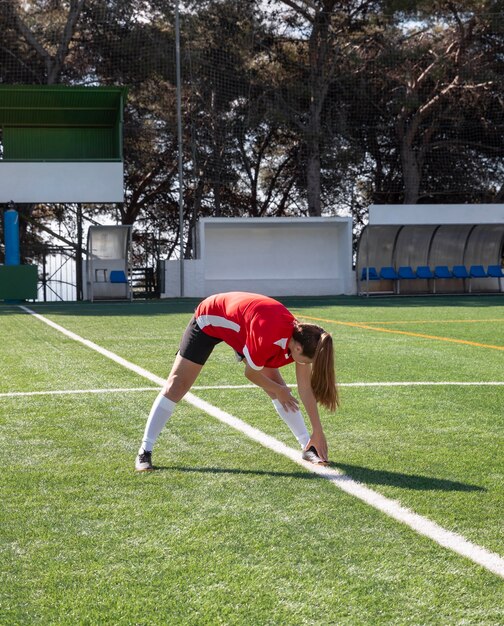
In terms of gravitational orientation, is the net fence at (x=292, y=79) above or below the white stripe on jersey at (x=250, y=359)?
above

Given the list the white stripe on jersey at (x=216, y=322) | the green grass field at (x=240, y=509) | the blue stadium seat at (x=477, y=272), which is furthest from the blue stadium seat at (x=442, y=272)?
the white stripe on jersey at (x=216, y=322)

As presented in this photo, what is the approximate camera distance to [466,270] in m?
35.2

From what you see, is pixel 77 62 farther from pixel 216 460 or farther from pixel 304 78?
pixel 216 460

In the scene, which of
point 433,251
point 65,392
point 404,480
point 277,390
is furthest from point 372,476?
point 433,251

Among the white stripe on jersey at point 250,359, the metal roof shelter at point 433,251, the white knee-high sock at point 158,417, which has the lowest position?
the white knee-high sock at point 158,417

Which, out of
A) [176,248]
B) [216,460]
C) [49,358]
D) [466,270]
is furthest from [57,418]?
[176,248]

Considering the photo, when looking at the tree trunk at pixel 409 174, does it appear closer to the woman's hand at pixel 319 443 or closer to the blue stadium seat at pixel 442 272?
the blue stadium seat at pixel 442 272

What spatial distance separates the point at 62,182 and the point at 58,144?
9.69 feet

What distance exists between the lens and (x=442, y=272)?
34.7 meters

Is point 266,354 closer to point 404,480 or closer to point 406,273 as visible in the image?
point 404,480

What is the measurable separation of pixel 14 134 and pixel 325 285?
42.5 feet

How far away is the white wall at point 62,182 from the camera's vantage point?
30.6 meters

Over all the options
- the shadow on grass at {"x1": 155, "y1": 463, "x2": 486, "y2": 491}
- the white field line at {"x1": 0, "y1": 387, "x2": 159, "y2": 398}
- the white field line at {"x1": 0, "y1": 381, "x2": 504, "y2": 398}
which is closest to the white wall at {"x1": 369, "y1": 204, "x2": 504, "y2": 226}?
the white field line at {"x1": 0, "y1": 381, "x2": 504, "y2": 398}

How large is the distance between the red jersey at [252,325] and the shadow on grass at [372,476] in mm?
681
